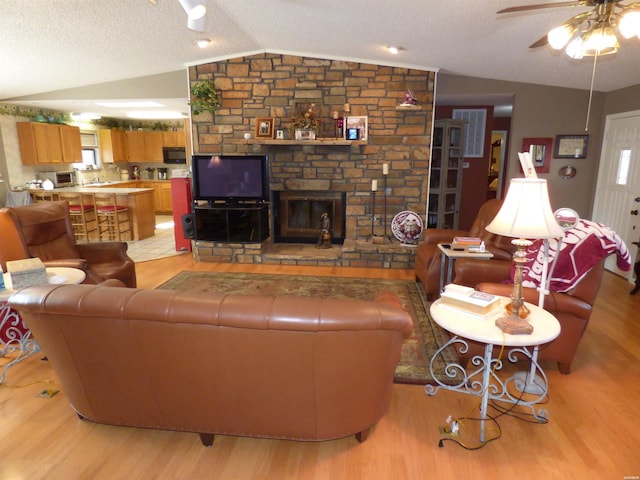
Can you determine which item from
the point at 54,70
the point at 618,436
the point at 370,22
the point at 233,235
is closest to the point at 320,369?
the point at 618,436

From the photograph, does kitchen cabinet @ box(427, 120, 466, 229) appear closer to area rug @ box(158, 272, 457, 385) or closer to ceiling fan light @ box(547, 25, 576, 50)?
area rug @ box(158, 272, 457, 385)

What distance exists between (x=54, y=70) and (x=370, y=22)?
12.7 feet

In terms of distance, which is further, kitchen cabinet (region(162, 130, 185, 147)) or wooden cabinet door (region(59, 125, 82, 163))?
kitchen cabinet (region(162, 130, 185, 147))

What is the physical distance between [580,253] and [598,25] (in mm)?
1294

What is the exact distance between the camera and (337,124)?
512cm

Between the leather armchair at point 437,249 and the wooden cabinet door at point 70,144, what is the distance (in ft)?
21.8

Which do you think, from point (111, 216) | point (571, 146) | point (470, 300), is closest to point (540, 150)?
point (571, 146)

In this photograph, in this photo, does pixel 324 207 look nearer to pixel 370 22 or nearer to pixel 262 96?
pixel 262 96

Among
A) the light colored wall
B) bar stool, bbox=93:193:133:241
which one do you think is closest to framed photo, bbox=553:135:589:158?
the light colored wall

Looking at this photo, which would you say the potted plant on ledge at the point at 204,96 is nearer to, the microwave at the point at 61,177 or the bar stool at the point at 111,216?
the bar stool at the point at 111,216

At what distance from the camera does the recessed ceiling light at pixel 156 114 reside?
7.86 meters

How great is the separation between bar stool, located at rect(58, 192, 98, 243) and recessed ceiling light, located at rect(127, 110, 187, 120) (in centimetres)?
217

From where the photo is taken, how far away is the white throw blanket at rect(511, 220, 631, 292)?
2.41 meters

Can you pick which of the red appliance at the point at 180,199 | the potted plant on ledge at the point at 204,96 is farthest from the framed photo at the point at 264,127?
the red appliance at the point at 180,199
